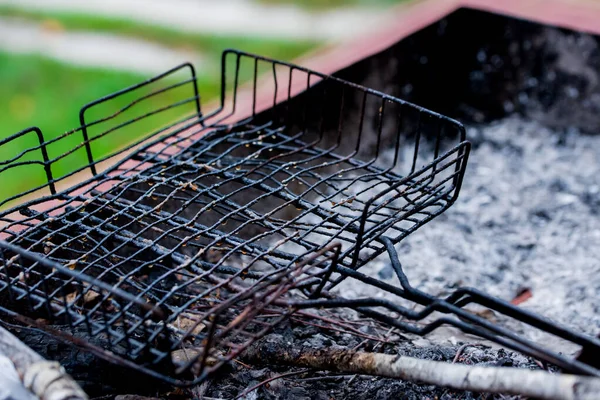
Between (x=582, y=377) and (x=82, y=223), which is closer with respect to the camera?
(x=582, y=377)

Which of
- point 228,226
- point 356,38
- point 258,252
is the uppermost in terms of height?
point 356,38

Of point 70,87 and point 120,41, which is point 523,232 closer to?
point 70,87

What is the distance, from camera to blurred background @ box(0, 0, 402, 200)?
4.58 meters

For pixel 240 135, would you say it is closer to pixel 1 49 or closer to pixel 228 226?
pixel 228 226

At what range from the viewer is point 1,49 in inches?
212

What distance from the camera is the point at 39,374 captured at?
5.15 ft

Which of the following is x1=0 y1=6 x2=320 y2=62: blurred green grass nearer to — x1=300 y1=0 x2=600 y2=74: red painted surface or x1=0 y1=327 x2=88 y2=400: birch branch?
x1=300 y1=0 x2=600 y2=74: red painted surface

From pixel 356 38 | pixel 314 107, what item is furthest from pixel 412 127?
pixel 314 107

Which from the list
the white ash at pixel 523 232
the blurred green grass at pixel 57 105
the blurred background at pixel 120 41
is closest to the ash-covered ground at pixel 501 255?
the white ash at pixel 523 232

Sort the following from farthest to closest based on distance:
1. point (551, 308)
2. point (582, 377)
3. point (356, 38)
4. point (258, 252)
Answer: point (356, 38) < point (551, 308) < point (258, 252) < point (582, 377)

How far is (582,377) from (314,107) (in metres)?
2.01

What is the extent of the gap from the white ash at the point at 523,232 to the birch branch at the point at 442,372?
0.62 meters

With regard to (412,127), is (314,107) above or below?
above

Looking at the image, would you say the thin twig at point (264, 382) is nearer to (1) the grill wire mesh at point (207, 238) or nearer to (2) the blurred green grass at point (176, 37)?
(1) the grill wire mesh at point (207, 238)
